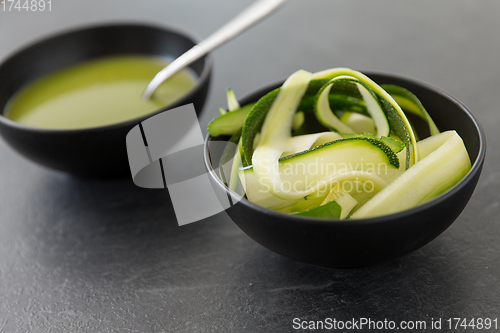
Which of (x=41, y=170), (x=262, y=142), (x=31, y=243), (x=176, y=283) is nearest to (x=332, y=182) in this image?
(x=262, y=142)

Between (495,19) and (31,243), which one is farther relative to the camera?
(495,19)

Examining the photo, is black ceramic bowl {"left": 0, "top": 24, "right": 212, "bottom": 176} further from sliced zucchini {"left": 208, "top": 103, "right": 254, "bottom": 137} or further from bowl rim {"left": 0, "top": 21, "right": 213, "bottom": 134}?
sliced zucchini {"left": 208, "top": 103, "right": 254, "bottom": 137}

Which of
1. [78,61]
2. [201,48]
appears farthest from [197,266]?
[78,61]

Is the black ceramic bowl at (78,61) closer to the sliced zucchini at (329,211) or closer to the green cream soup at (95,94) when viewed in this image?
the green cream soup at (95,94)

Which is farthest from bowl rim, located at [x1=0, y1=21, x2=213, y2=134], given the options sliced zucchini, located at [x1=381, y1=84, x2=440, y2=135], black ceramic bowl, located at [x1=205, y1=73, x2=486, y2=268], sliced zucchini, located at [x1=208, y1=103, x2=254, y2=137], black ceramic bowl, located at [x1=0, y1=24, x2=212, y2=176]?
sliced zucchini, located at [x1=381, y1=84, x2=440, y2=135]

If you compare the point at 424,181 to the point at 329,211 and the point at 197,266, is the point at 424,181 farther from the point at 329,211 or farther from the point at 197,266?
the point at 197,266

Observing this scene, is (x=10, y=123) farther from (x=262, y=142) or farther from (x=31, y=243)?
(x=262, y=142)
